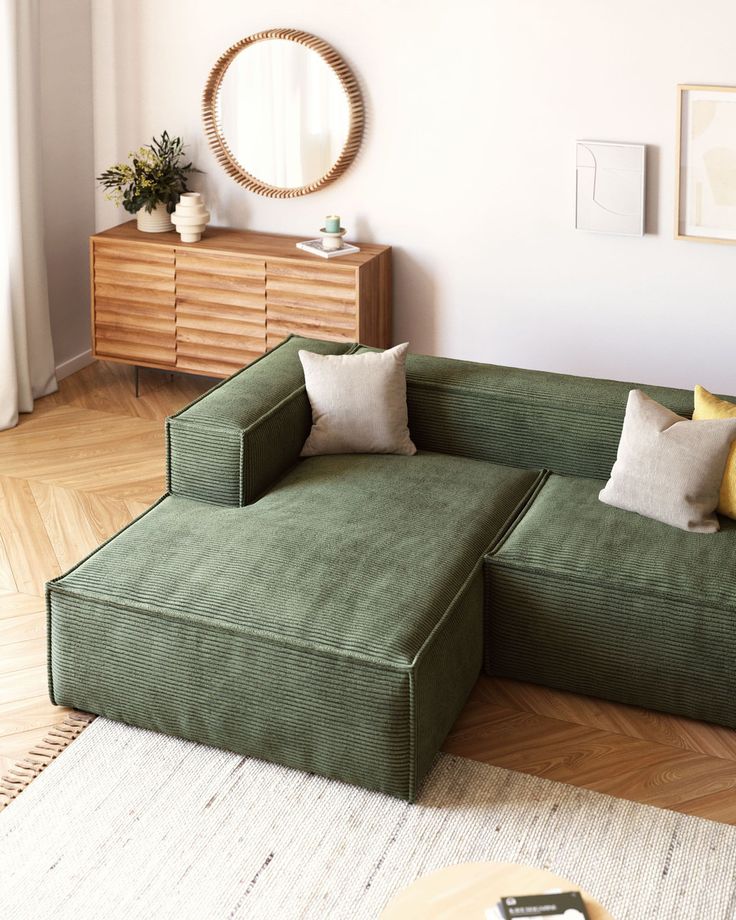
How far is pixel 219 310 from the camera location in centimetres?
521

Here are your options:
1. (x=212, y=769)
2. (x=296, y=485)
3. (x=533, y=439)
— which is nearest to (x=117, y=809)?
(x=212, y=769)

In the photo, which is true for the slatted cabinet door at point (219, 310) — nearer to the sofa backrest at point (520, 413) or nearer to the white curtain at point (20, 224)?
the white curtain at point (20, 224)

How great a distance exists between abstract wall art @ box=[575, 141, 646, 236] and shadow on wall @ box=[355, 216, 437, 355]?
734 millimetres

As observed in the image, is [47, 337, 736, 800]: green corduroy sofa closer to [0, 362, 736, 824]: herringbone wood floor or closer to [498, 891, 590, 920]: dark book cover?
[0, 362, 736, 824]: herringbone wood floor

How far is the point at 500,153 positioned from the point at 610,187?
1.54ft

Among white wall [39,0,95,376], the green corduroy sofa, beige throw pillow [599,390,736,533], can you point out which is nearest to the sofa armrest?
the green corduroy sofa

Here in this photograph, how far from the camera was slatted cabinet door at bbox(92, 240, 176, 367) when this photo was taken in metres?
5.26

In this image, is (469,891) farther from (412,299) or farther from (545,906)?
(412,299)

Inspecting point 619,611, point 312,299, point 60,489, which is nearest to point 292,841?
point 619,611

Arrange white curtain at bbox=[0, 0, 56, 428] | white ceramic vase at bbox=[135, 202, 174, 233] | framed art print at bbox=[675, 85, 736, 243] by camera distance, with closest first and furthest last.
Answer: framed art print at bbox=[675, 85, 736, 243]
white curtain at bbox=[0, 0, 56, 428]
white ceramic vase at bbox=[135, 202, 174, 233]

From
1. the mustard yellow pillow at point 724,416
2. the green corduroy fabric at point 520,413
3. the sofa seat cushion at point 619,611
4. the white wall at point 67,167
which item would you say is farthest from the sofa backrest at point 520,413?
the white wall at point 67,167

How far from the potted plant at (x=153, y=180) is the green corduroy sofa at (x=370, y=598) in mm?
1707

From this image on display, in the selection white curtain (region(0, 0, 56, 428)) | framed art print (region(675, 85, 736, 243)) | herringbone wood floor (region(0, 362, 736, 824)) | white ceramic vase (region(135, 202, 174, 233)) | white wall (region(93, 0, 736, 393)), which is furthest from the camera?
white ceramic vase (region(135, 202, 174, 233))

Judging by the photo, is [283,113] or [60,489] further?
[283,113]
